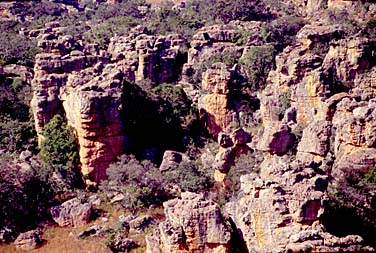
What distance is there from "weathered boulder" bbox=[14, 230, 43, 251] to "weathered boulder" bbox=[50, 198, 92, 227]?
98 cm

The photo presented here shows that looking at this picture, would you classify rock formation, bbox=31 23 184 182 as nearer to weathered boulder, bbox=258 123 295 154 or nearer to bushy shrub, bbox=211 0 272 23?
weathered boulder, bbox=258 123 295 154

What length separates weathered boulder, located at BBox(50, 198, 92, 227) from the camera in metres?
14.9

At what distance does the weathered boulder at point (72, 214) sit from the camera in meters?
14.9

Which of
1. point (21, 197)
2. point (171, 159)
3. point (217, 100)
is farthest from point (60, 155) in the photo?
point (217, 100)

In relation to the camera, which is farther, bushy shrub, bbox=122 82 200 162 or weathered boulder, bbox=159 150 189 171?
bushy shrub, bbox=122 82 200 162

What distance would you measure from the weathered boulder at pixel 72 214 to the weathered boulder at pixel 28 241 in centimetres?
98

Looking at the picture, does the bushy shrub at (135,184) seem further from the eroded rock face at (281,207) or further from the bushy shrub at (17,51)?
the bushy shrub at (17,51)

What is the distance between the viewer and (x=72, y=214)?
48.9ft

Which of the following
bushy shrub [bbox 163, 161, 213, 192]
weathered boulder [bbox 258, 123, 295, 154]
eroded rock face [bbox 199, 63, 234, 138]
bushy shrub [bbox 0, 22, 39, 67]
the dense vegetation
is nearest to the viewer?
the dense vegetation

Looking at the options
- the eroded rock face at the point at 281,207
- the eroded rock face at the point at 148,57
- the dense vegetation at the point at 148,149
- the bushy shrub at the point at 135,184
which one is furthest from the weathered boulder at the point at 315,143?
the eroded rock face at the point at 148,57

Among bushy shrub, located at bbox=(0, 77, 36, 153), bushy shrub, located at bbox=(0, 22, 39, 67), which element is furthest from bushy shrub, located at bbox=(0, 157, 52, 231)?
bushy shrub, located at bbox=(0, 22, 39, 67)

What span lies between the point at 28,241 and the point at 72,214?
153 centimetres

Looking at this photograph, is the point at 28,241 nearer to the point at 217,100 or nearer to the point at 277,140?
the point at 277,140

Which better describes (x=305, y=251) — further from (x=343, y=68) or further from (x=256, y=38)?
(x=256, y=38)
